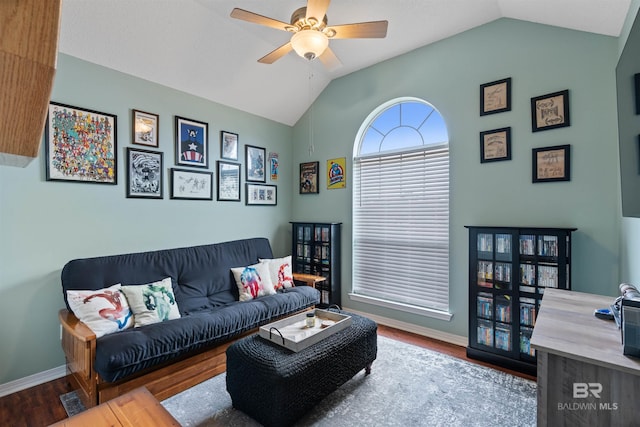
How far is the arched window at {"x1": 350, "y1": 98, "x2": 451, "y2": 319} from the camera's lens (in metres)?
3.24

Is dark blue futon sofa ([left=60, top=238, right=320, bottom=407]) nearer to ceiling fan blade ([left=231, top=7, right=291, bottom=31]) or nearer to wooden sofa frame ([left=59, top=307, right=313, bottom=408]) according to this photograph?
wooden sofa frame ([left=59, top=307, right=313, bottom=408])

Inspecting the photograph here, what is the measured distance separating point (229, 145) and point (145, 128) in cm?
95

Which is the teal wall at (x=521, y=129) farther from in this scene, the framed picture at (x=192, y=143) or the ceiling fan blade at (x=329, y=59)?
the framed picture at (x=192, y=143)

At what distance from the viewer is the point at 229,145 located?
3.69 meters

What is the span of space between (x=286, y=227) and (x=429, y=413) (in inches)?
116

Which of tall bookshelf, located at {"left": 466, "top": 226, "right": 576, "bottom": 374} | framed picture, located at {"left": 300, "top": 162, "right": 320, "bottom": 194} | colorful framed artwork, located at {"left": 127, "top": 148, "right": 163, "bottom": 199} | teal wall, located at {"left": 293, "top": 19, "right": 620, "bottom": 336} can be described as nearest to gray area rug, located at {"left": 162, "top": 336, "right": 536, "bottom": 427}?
tall bookshelf, located at {"left": 466, "top": 226, "right": 576, "bottom": 374}

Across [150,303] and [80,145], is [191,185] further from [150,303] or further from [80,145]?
[150,303]

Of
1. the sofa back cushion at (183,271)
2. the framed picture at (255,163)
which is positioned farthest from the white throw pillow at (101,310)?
the framed picture at (255,163)

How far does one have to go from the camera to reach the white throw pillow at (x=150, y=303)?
2.34 meters

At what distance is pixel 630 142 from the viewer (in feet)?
4.32

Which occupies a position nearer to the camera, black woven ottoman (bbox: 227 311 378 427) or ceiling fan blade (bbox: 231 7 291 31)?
black woven ottoman (bbox: 227 311 378 427)

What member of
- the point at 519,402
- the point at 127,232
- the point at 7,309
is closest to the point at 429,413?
the point at 519,402

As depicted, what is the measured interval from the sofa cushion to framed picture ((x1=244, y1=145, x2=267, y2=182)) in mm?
1660

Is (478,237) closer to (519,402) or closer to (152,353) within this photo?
(519,402)
